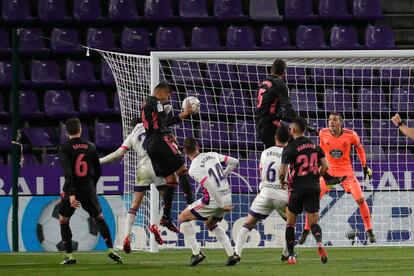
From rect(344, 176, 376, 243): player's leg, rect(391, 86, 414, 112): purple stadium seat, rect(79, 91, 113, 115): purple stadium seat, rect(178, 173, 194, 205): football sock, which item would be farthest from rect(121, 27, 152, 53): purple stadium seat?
rect(178, 173, 194, 205): football sock

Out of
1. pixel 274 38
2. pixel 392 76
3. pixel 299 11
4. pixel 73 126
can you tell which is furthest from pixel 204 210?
pixel 299 11

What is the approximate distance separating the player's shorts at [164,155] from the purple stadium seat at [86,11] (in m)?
7.62

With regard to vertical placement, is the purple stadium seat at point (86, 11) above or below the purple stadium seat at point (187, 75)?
above

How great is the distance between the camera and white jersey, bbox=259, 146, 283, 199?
43.6 feet

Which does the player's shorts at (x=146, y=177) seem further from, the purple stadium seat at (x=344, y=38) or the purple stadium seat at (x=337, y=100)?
the purple stadium seat at (x=344, y=38)

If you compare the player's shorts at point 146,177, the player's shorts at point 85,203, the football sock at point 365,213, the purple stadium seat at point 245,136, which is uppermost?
the purple stadium seat at point 245,136

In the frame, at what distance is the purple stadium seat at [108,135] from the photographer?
19969 millimetres

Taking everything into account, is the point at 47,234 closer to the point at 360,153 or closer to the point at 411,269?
the point at 360,153

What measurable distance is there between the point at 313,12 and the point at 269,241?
6415 mm

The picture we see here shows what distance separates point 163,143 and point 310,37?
7348mm

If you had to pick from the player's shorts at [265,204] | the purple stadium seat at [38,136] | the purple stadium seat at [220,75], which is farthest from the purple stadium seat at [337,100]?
the player's shorts at [265,204]

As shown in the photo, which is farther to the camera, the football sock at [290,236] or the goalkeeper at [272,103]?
the goalkeeper at [272,103]

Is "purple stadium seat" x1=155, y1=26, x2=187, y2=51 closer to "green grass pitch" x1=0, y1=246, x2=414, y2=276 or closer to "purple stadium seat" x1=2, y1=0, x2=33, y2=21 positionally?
"purple stadium seat" x1=2, y1=0, x2=33, y2=21

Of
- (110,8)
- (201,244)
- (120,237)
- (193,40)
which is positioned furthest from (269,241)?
(110,8)
